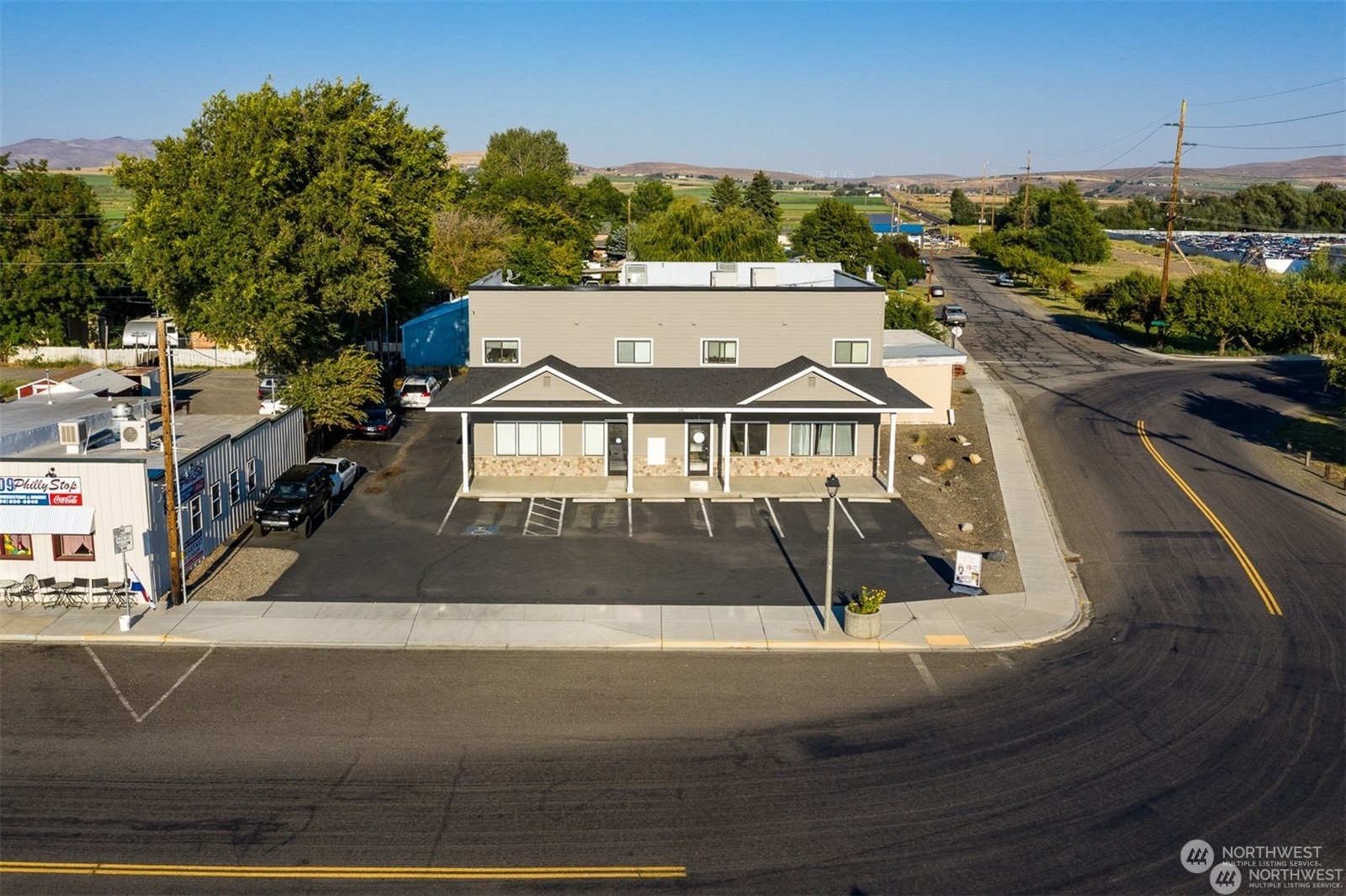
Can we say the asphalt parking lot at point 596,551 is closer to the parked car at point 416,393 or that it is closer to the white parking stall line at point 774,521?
the white parking stall line at point 774,521

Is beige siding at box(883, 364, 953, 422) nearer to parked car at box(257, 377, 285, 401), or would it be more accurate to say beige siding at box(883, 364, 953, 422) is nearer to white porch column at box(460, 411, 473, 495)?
white porch column at box(460, 411, 473, 495)

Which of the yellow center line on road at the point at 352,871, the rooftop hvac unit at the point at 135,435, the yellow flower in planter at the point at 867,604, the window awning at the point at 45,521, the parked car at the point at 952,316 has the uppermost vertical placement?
the parked car at the point at 952,316

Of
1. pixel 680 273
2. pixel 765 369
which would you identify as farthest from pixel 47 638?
pixel 680 273

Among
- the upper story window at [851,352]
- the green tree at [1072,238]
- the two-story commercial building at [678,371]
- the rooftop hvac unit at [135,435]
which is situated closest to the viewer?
the rooftop hvac unit at [135,435]

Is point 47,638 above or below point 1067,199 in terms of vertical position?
below

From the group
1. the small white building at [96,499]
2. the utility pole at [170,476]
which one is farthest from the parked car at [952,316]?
the utility pole at [170,476]

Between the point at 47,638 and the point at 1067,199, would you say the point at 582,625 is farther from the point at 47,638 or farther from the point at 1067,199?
the point at 1067,199
